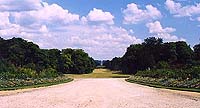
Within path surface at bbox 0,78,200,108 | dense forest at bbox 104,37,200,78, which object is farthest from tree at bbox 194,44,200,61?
path surface at bbox 0,78,200,108

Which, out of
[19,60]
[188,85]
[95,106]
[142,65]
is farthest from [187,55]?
[95,106]

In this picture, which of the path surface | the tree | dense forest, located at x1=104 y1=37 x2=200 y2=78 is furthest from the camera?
dense forest, located at x1=104 y1=37 x2=200 y2=78

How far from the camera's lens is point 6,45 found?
119125 millimetres

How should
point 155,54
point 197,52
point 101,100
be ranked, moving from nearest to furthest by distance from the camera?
1. point 101,100
2. point 197,52
3. point 155,54

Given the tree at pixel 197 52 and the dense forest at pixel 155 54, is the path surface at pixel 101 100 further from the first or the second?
the dense forest at pixel 155 54

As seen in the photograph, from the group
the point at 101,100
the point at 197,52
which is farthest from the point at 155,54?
the point at 101,100

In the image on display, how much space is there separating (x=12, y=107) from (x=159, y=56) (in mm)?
102965

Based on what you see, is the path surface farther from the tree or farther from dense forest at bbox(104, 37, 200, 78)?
dense forest at bbox(104, 37, 200, 78)

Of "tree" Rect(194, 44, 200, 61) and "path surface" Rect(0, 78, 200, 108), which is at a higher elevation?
"tree" Rect(194, 44, 200, 61)

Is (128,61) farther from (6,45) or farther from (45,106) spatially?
(45,106)

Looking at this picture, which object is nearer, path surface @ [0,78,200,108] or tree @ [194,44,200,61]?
path surface @ [0,78,200,108]

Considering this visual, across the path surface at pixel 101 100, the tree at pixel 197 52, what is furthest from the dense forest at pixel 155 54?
the path surface at pixel 101 100

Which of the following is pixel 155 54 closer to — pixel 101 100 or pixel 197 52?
pixel 197 52

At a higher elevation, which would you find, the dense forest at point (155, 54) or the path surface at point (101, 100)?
the dense forest at point (155, 54)
